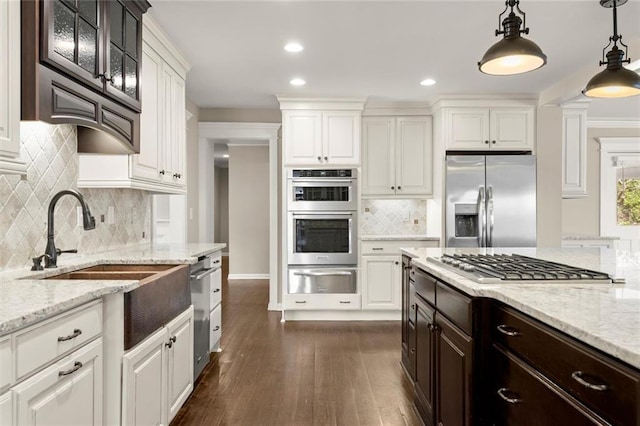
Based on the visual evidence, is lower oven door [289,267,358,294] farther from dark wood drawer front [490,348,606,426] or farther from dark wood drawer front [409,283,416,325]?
dark wood drawer front [490,348,606,426]

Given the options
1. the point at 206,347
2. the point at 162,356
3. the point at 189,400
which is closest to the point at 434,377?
the point at 162,356

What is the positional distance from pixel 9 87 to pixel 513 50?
2082mm

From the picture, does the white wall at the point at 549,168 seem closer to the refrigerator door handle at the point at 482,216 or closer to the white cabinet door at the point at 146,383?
the refrigerator door handle at the point at 482,216

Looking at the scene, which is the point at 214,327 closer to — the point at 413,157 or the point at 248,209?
the point at 413,157

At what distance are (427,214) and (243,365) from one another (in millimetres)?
3075

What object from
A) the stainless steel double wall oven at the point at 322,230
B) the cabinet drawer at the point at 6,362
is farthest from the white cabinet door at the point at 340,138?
the cabinet drawer at the point at 6,362

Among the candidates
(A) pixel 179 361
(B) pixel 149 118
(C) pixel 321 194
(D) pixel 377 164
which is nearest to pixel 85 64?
(B) pixel 149 118

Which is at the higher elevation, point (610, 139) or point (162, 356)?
point (610, 139)

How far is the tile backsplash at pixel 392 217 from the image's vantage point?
535 cm

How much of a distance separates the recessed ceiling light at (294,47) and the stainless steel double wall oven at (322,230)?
1.62 metres

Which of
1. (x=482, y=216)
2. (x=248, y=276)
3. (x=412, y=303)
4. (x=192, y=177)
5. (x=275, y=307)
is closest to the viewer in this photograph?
(x=412, y=303)

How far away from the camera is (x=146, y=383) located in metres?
1.99

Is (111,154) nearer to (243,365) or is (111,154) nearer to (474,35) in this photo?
(243,365)

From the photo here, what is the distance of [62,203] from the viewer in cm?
247
